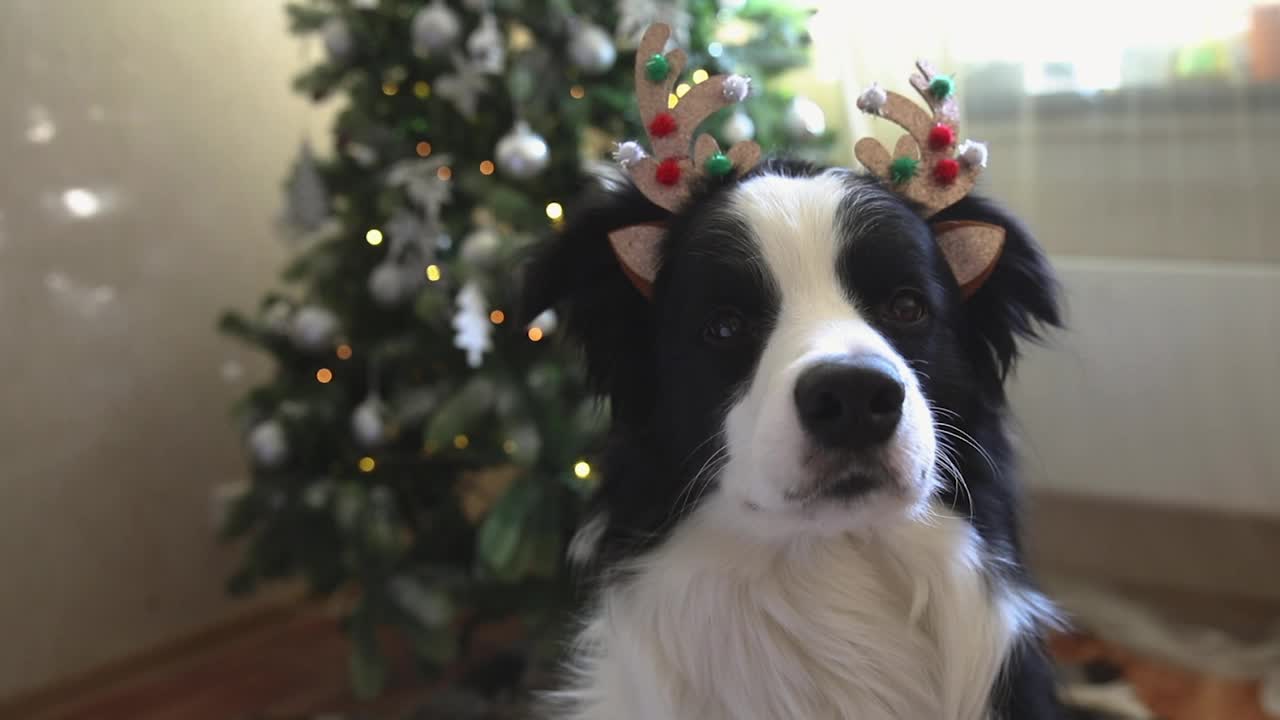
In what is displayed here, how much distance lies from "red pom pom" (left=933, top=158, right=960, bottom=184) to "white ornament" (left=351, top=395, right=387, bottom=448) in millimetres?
1325

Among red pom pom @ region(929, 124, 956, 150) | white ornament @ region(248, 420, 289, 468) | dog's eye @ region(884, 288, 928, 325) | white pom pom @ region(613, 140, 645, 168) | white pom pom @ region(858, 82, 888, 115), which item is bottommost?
white ornament @ region(248, 420, 289, 468)

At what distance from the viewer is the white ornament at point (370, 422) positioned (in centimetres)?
220

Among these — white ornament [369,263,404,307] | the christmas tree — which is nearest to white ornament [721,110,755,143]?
the christmas tree

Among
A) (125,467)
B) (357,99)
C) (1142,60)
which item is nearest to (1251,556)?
(1142,60)

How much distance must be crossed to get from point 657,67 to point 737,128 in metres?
0.92

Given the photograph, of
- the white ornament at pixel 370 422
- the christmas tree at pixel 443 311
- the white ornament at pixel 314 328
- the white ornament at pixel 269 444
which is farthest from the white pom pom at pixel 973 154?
the white ornament at pixel 269 444

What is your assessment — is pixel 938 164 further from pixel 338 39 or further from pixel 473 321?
pixel 338 39

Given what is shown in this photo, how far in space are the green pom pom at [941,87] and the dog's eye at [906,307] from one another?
0.23 metres

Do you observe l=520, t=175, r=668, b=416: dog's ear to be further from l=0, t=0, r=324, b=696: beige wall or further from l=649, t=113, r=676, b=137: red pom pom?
l=0, t=0, r=324, b=696: beige wall

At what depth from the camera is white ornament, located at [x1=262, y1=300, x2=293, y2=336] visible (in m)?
2.40

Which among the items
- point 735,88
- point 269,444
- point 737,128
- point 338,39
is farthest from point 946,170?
point 269,444

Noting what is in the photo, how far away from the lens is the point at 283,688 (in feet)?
8.69

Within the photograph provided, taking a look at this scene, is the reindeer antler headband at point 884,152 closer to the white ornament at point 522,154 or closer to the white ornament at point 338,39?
the white ornament at point 522,154

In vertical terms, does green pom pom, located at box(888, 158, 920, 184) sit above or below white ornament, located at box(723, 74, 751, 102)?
below
